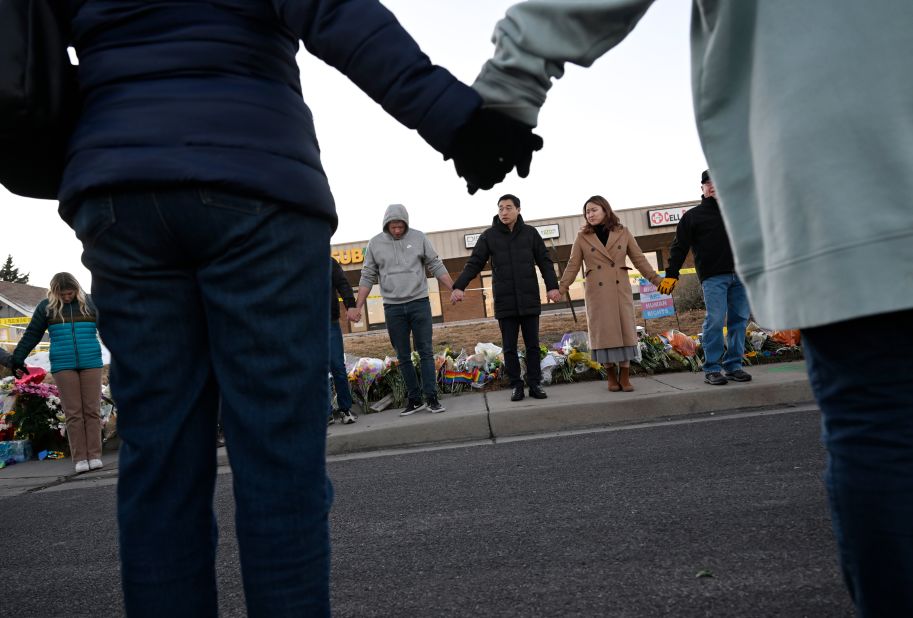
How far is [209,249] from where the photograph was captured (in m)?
1.15

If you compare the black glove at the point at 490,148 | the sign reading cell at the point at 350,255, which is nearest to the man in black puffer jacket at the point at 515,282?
the black glove at the point at 490,148

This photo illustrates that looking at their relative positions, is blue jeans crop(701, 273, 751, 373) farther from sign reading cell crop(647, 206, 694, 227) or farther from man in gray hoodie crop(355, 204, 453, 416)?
sign reading cell crop(647, 206, 694, 227)

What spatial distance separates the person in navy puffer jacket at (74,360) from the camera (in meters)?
5.62

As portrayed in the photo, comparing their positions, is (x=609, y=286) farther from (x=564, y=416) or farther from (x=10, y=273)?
(x=10, y=273)

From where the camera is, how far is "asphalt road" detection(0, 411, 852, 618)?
193 centimetres

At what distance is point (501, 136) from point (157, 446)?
89 cm

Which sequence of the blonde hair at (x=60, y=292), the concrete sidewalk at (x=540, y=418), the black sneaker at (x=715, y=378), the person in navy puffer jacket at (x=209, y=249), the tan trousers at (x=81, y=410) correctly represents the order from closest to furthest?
the person in navy puffer jacket at (x=209, y=249) → the concrete sidewalk at (x=540, y=418) → the tan trousers at (x=81, y=410) → the black sneaker at (x=715, y=378) → the blonde hair at (x=60, y=292)

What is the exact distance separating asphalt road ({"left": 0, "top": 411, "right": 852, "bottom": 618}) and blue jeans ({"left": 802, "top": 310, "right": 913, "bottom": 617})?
868 mm

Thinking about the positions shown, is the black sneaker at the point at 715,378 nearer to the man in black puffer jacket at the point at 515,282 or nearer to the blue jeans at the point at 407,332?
the man in black puffer jacket at the point at 515,282

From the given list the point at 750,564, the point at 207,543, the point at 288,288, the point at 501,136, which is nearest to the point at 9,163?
the point at 288,288

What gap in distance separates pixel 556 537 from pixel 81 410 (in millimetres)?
4972

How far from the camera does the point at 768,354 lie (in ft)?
23.3

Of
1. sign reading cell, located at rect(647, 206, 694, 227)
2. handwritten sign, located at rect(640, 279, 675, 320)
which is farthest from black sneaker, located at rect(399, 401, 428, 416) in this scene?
sign reading cell, located at rect(647, 206, 694, 227)

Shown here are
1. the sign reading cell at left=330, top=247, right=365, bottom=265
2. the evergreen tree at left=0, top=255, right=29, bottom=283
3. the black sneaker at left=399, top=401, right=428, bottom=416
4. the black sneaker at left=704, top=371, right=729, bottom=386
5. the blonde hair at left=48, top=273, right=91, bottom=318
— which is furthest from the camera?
the evergreen tree at left=0, top=255, right=29, bottom=283
